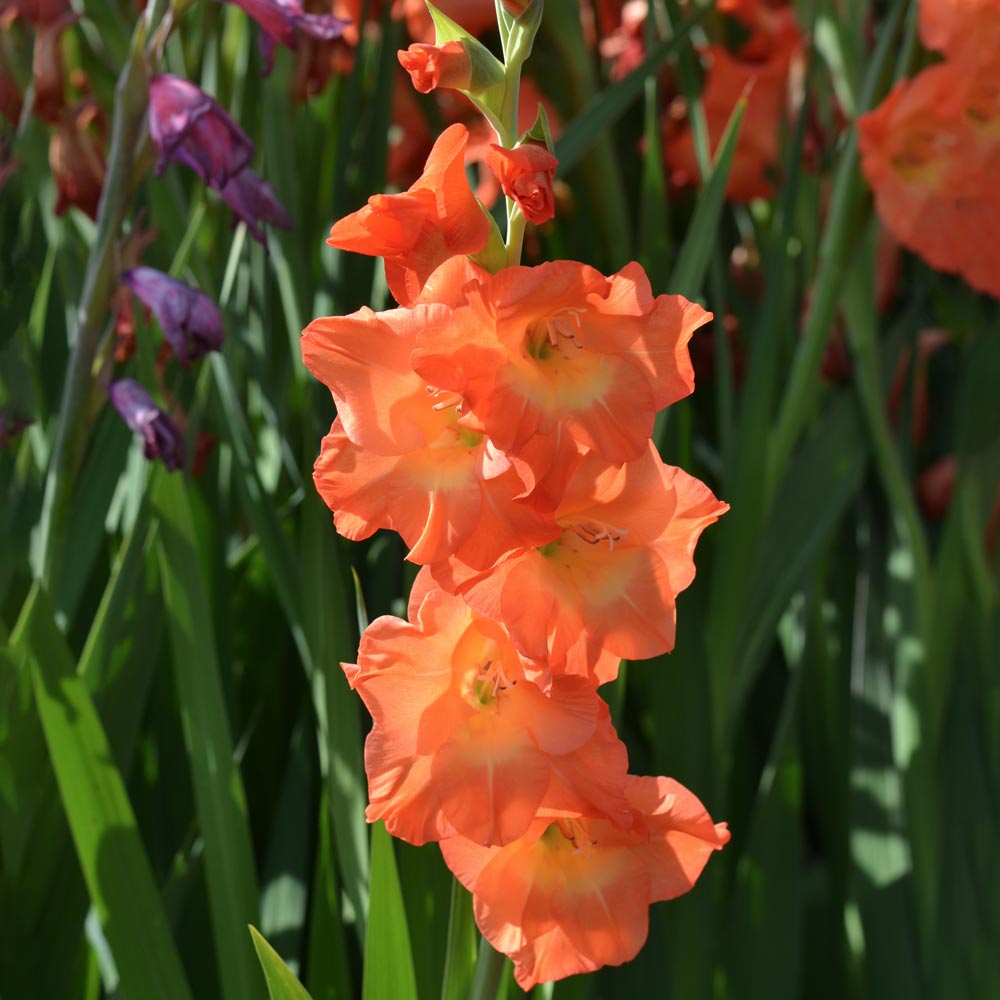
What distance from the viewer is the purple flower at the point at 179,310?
0.68 m

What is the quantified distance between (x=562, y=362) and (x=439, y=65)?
0.11m

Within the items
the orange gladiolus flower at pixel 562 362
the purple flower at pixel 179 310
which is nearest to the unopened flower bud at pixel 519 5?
the orange gladiolus flower at pixel 562 362

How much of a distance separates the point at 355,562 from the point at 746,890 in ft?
1.33

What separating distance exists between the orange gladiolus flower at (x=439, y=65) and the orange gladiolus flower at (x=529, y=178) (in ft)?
0.13

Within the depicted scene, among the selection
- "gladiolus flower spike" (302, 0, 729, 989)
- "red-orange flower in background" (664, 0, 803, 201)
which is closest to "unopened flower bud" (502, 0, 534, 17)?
"gladiolus flower spike" (302, 0, 729, 989)

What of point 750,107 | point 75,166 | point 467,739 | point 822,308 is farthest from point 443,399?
point 750,107

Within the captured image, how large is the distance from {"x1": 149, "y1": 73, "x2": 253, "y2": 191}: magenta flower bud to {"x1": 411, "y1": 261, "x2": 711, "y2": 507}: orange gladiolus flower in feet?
1.17

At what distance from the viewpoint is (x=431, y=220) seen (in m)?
0.41

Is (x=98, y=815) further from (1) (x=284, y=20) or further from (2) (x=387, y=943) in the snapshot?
(1) (x=284, y=20)

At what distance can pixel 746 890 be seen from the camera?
0.88 meters

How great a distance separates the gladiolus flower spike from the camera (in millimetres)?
383

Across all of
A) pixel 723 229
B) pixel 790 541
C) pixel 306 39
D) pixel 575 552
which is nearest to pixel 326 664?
pixel 575 552

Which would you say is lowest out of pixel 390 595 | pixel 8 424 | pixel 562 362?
pixel 390 595

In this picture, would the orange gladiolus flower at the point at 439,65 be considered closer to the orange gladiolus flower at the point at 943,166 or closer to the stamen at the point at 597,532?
the stamen at the point at 597,532
